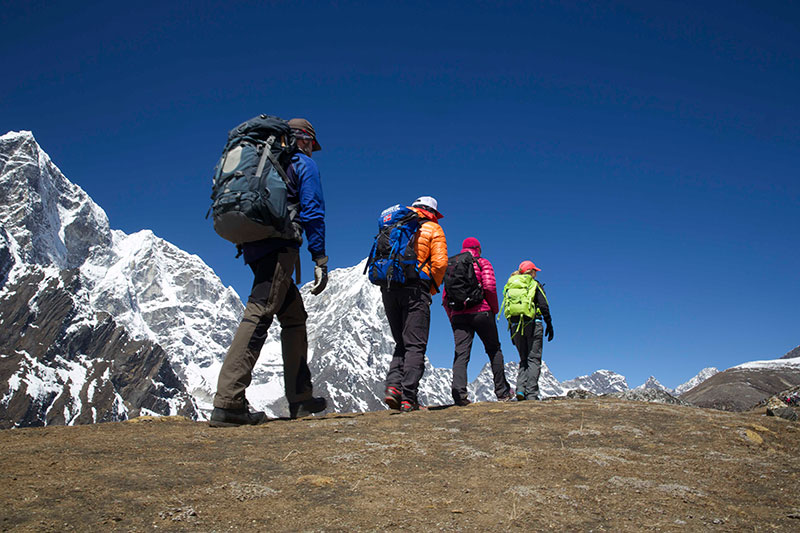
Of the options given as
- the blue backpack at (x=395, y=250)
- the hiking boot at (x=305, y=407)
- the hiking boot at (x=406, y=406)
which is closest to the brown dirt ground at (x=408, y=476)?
the hiking boot at (x=305, y=407)

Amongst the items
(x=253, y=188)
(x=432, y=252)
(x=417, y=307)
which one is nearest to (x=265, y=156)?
(x=253, y=188)

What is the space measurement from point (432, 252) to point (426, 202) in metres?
1.22

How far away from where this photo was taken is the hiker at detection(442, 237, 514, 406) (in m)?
11.2

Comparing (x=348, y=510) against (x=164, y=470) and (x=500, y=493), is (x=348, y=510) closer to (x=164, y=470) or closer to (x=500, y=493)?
(x=500, y=493)

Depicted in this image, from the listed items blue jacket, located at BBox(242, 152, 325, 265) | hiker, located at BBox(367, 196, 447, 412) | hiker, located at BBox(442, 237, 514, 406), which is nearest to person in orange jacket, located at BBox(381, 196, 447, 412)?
hiker, located at BBox(367, 196, 447, 412)

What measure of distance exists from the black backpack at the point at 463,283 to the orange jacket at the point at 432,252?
1.82m

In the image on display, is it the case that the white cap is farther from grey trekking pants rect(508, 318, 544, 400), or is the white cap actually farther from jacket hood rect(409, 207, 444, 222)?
grey trekking pants rect(508, 318, 544, 400)

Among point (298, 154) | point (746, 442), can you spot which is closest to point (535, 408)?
point (746, 442)

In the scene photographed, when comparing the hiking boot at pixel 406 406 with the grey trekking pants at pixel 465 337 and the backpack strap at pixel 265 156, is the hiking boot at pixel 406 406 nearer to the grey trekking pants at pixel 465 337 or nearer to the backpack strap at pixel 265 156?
the grey trekking pants at pixel 465 337

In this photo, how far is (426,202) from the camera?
10047 millimetres

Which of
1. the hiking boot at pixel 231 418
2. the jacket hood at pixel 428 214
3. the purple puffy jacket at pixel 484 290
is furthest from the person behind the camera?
the purple puffy jacket at pixel 484 290

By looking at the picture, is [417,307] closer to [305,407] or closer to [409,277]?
[409,277]

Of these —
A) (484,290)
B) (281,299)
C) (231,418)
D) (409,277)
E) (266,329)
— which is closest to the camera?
(231,418)

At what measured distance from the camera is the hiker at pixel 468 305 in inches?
442
